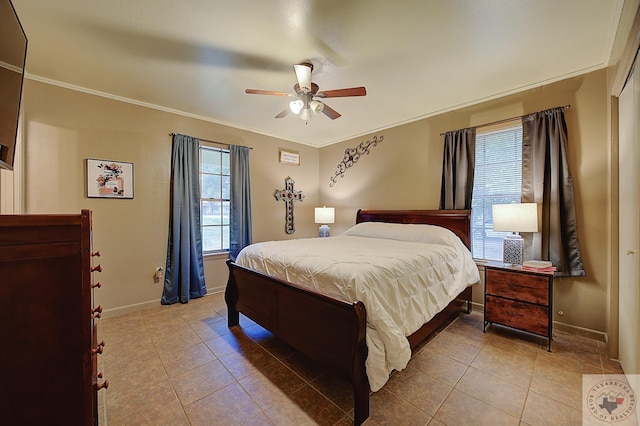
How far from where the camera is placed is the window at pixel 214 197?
12.9 ft

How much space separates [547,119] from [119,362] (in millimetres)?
4671

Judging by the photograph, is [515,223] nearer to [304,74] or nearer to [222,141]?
[304,74]

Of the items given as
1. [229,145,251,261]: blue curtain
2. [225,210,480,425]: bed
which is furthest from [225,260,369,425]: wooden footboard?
[229,145,251,261]: blue curtain

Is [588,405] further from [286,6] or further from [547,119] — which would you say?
[286,6]

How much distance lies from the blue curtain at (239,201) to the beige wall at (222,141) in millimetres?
219

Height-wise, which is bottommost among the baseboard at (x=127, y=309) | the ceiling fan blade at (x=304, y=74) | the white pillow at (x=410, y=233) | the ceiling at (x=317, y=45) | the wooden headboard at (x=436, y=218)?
the baseboard at (x=127, y=309)

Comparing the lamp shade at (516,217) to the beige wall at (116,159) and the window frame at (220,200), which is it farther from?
the beige wall at (116,159)

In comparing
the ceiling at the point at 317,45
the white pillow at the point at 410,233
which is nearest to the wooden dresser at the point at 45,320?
the ceiling at the point at 317,45

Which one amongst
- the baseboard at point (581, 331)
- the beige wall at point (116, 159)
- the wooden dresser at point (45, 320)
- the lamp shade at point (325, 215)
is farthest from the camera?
the lamp shade at point (325, 215)

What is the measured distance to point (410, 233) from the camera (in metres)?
3.22

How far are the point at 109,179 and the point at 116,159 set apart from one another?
0.84 feet

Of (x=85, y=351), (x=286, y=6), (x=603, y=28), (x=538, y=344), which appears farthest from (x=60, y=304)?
(x=603, y=28)

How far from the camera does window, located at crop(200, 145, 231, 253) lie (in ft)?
12.9

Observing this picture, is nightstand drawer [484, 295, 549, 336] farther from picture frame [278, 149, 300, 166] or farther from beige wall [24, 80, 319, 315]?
picture frame [278, 149, 300, 166]
